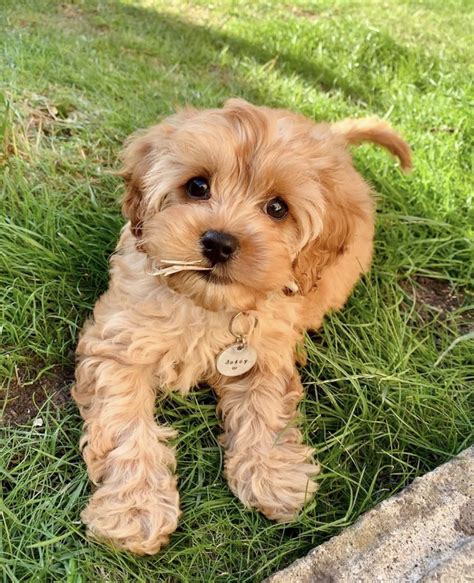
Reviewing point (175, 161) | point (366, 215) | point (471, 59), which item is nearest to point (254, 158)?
point (175, 161)

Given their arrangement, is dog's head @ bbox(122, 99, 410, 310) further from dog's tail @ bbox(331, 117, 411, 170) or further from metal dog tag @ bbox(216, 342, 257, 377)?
dog's tail @ bbox(331, 117, 411, 170)

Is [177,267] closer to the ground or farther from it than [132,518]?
farther from it

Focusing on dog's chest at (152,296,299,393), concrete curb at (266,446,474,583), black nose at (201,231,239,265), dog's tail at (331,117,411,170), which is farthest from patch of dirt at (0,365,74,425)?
dog's tail at (331,117,411,170)

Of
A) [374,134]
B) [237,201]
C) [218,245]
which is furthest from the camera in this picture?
[374,134]

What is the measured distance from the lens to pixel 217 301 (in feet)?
6.08

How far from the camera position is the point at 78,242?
2.69 m

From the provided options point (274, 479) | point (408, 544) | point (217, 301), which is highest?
point (217, 301)

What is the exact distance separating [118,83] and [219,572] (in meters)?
2.74

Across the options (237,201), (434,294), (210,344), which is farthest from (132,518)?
(434,294)

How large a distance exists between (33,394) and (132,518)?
631 mm

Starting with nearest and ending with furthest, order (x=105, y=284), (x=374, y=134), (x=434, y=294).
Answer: (x=105, y=284) → (x=374, y=134) → (x=434, y=294)

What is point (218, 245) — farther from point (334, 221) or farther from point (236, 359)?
point (236, 359)

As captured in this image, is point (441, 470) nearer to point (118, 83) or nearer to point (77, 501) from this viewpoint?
point (77, 501)

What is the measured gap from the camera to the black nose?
5.86 ft
